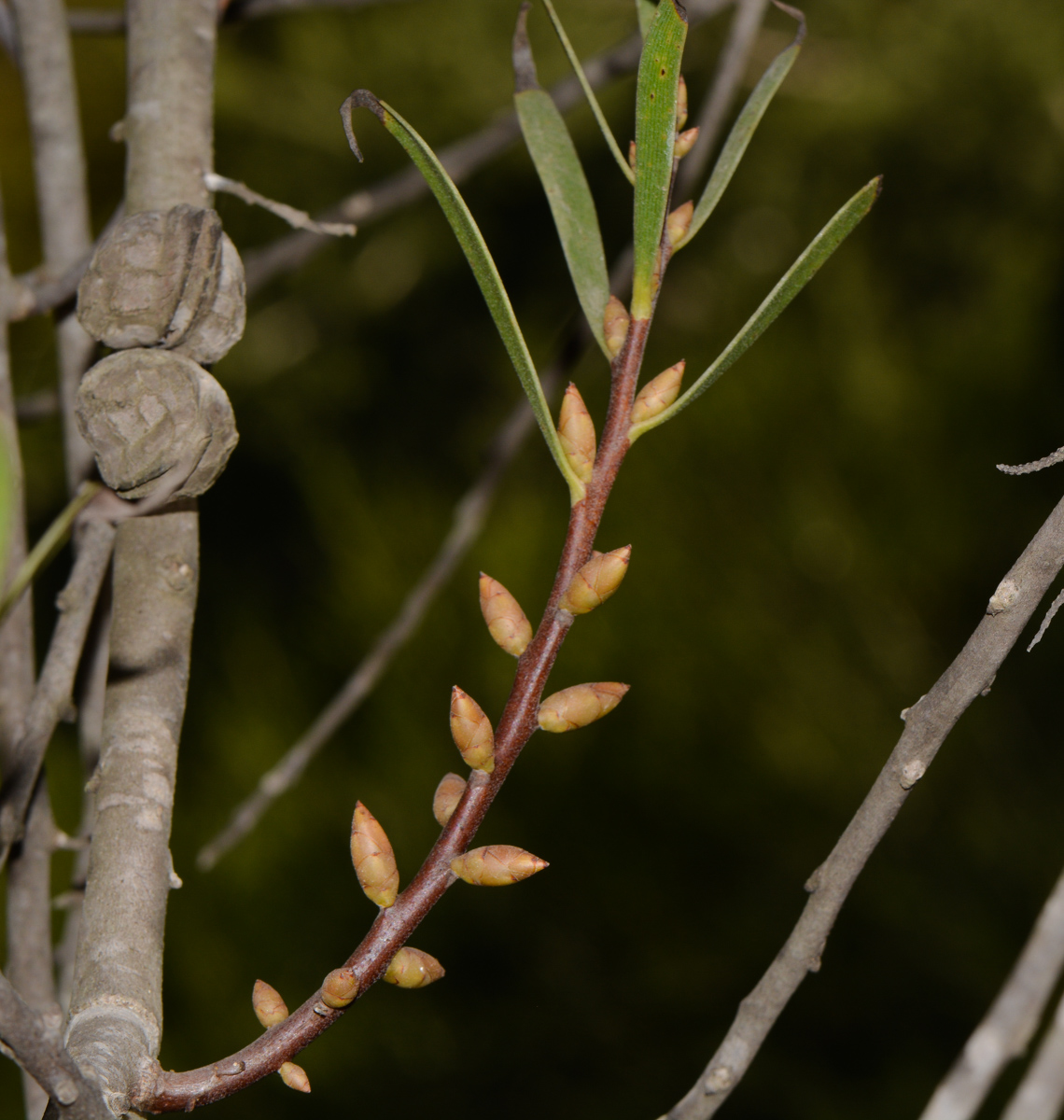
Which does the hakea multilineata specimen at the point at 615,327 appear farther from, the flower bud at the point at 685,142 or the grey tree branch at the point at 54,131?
the grey tree branch at the point at 54,131

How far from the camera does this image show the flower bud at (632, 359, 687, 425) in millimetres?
157

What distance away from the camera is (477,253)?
0.15 m

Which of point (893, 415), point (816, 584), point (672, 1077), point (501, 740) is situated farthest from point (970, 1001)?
point (501, 740)

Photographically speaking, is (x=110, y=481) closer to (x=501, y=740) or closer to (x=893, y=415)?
(x=501, y=740)

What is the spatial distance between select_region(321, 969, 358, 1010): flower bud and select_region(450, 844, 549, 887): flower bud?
21 mm

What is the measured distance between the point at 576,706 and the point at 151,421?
0.08 m

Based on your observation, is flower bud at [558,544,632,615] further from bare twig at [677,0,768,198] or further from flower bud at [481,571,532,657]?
bare twig at [677,0,768,198]

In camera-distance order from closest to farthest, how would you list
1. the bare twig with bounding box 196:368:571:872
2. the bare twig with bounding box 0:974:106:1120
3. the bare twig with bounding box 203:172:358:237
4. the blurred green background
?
the bare twig with bounding box 0:974:106:1120
the bare twig with bounding box 203:172:358:237
the bare twig with bounding box 196:368:571:872
the blurred green background

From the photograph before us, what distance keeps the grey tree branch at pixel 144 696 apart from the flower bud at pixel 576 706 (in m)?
0.06

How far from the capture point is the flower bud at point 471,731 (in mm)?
144

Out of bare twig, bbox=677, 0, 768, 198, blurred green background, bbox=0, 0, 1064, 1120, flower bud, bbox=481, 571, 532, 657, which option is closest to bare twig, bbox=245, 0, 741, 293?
bare twig, bbox=677, 0, 768, 198

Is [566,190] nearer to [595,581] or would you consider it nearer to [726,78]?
[595,581]

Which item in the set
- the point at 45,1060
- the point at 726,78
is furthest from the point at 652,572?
the point at 45,1060

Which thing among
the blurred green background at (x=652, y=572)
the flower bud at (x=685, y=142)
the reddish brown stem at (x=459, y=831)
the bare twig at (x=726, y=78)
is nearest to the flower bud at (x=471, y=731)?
the reddish brown stem at (x=459, y=831)
